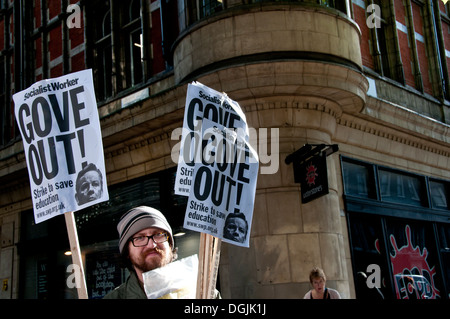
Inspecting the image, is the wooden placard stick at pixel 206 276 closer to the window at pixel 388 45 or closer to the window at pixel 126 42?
the window at pixel 126 42

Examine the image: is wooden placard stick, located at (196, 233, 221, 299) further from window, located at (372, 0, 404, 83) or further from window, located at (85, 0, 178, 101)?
window, located at (372, 0, 404, 83)

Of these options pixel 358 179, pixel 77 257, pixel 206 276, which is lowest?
pixel 206 276

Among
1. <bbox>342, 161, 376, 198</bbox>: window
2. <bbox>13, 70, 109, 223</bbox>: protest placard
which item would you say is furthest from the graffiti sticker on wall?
<bbox>13, 70, 109, 223</bbox>: protest placard

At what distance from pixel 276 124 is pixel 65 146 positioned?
5461 mm

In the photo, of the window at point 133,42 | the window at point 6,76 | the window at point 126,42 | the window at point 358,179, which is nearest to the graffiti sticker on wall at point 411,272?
the window at point 358,179

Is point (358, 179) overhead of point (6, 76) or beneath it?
beneath

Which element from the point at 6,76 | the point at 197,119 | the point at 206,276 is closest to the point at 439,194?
the point at 197,119

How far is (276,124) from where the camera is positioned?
30.0 feet

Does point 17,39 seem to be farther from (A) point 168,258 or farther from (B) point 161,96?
(A) point 168,258

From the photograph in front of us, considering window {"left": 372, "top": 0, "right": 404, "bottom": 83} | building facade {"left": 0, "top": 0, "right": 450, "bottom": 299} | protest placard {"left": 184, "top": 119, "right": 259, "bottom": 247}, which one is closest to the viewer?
protest placard {"left": 184, "top": 119, "right": 259, "bottom": 247}

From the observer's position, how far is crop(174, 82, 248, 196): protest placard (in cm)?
470

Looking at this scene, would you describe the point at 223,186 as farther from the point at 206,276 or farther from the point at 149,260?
the point at 149,260

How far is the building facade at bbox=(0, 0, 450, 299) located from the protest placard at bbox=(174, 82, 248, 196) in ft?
12.8
